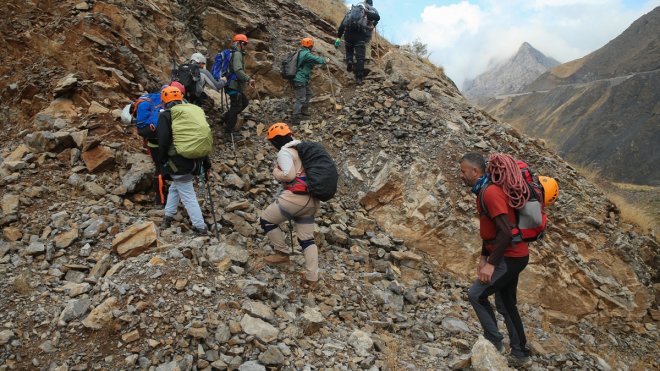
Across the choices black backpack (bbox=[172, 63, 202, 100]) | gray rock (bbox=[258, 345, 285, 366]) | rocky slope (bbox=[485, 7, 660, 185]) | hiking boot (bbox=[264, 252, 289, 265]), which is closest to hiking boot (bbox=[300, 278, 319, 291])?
hiking boot (bbox=[264, 252, 289, 265])

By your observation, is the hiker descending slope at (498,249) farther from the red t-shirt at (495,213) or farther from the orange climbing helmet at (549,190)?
the orange climbing helmet at (549,190)

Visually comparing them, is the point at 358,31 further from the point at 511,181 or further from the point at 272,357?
the point at 272,357

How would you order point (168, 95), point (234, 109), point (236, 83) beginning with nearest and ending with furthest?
point (168, 95), point (236, 83), point (234, 109)

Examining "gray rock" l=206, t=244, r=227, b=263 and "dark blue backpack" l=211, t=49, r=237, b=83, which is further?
"dark blue backpack" l=211, t=49, r=237, b=83

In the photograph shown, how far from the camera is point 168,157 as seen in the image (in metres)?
5.38

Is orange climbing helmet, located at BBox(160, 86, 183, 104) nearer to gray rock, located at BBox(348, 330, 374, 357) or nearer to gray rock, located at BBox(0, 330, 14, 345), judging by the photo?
gray rock, located at BBox(0, 330, 14, 345)

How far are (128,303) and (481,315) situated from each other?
394cm

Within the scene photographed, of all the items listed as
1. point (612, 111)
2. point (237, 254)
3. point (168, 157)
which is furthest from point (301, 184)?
point (612, 111)

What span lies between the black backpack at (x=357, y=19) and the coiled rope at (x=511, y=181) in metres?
8.03

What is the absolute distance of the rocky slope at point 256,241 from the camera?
4.18 meters

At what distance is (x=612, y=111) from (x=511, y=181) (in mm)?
42973

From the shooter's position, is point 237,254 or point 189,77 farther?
point 189,77

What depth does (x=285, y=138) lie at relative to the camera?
5.25 m

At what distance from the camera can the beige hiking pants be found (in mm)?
5055
